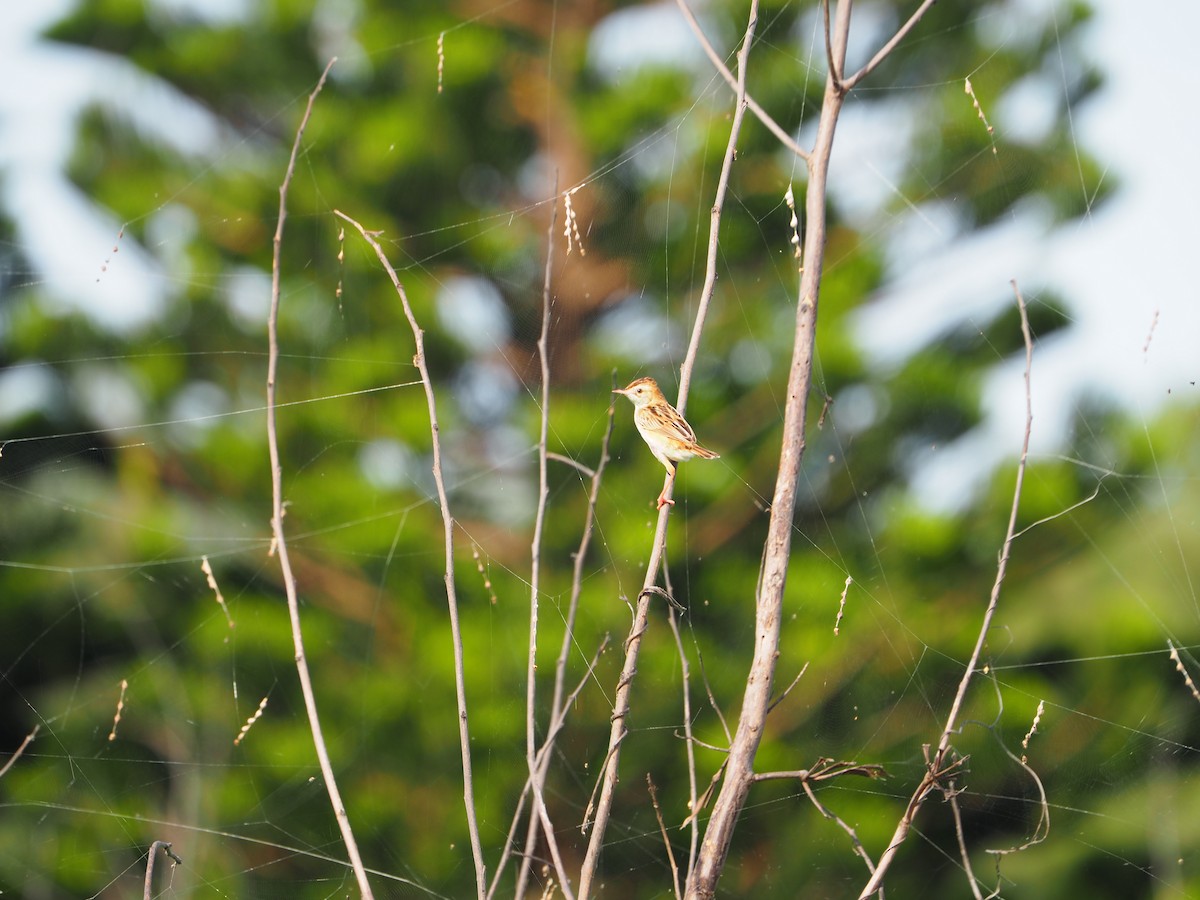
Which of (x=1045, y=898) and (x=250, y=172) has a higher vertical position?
(x=250, y=172)

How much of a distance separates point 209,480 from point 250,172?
1.43m

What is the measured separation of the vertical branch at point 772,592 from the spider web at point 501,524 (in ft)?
7.97

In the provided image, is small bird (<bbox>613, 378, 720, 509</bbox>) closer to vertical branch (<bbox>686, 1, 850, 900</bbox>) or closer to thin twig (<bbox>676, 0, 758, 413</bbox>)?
thin twig (<bbox>676, 0, 758, 413</bbox>)

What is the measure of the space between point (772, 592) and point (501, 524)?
3.71 meters

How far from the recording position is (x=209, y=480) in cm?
523

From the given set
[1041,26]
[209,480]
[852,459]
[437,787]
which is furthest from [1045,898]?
[209,480]

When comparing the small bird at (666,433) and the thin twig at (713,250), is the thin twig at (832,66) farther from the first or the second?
the small bird at (666,433)

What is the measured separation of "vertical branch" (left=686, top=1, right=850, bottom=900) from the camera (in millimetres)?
835

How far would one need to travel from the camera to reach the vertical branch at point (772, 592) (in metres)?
0.83

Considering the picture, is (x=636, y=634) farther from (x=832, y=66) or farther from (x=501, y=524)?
(x=501, y=524)

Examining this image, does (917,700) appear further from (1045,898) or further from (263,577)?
(1045,898)

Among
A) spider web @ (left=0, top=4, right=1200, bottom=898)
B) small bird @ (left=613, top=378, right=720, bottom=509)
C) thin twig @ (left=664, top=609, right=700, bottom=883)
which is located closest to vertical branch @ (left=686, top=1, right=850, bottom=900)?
thin twig @ (left=664, top=609, right=700, bottom=883)

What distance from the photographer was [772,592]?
852mm

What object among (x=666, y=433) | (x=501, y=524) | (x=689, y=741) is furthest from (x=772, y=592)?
(x=501, y=524)
